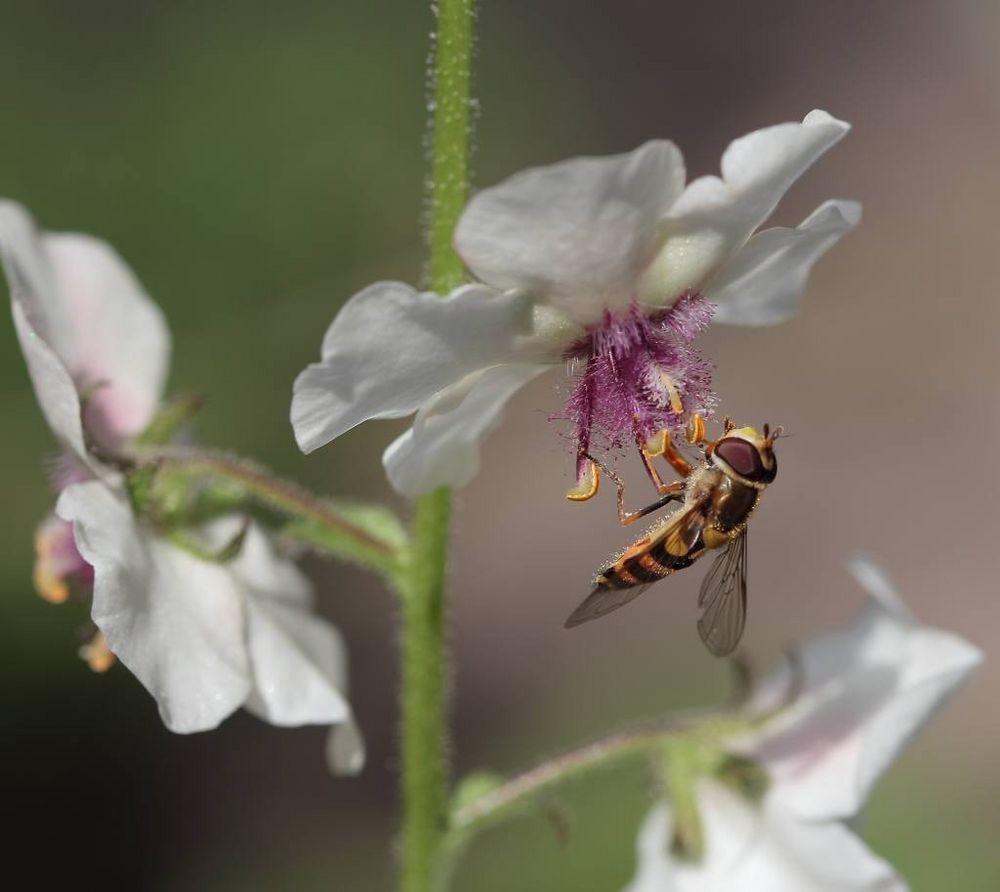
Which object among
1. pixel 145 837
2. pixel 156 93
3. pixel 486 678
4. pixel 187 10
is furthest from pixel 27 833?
pixel 187 10

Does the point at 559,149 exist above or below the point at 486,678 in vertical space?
above

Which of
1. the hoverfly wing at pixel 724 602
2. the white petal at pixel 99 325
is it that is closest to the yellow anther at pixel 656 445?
the hoverfly wing at pixel 724 602

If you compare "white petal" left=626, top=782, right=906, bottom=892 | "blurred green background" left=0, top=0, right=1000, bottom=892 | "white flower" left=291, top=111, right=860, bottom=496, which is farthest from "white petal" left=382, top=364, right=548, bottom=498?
"blurred green background" left=0, top=0, right=1000, bottom=892

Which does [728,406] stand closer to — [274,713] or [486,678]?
[486,678]

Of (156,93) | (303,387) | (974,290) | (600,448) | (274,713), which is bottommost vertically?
(974,290)

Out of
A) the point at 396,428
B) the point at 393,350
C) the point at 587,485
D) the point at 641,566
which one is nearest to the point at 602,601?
the point at 641,566

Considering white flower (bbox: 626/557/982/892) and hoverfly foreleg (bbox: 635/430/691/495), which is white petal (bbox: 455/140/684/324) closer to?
hoverfly foreleg (bbox: 635/430/691/495)
